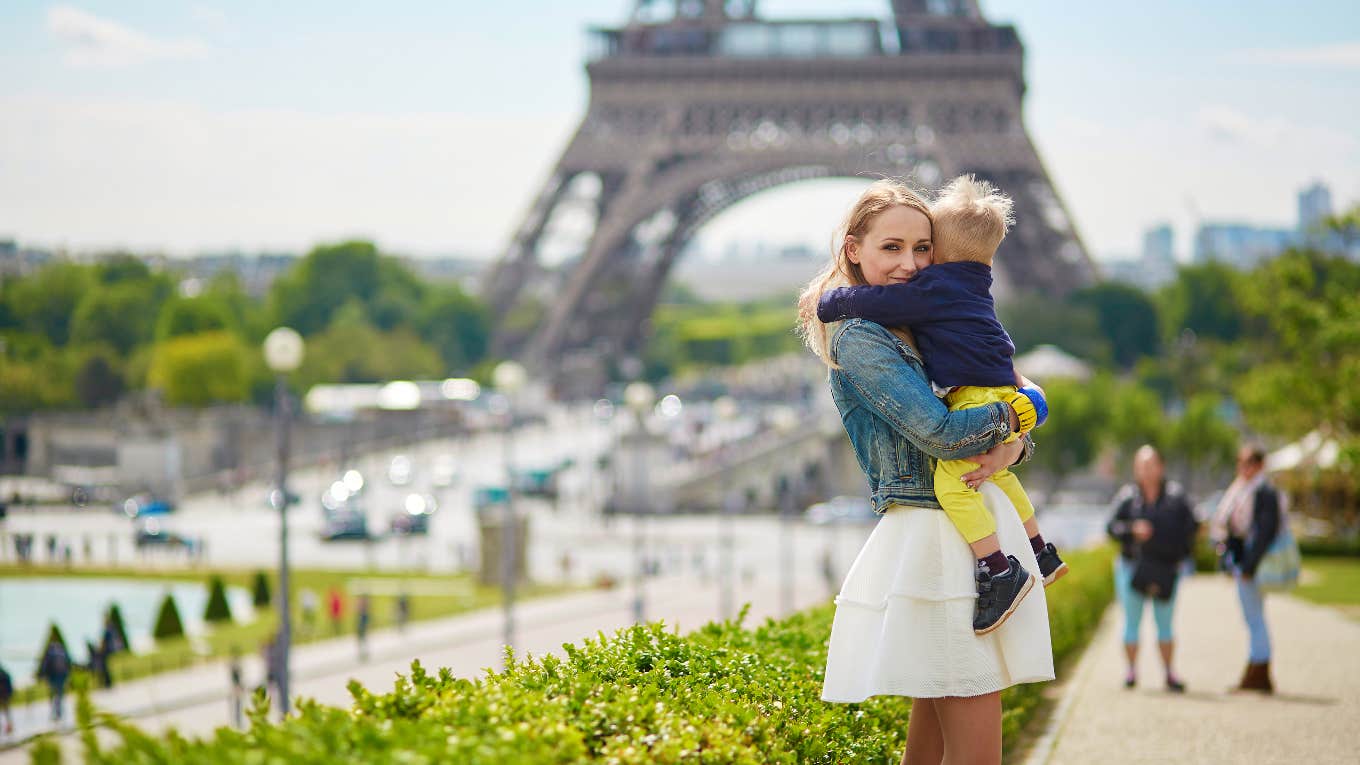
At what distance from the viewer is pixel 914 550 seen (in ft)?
13.7

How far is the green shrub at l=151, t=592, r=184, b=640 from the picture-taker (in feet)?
81.3

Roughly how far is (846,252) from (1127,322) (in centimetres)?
6702

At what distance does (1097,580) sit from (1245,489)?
6.32m

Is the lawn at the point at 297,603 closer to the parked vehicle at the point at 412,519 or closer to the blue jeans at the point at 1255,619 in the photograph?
the parked vehicle at the point at 412,519

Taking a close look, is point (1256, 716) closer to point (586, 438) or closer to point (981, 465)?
point (981, 465)

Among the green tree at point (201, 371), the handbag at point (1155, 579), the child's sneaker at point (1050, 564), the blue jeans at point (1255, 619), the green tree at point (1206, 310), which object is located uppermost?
the green tree at point (1206, 310)

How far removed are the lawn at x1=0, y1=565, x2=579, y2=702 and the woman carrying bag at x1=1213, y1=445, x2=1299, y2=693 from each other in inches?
484

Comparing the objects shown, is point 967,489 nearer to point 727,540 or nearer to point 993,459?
point 993,459

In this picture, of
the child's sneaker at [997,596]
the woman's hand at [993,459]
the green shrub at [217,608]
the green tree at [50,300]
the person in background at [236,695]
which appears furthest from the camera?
the green tree at [50,300]

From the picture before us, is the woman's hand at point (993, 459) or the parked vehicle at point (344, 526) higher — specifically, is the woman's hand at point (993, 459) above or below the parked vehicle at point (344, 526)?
above

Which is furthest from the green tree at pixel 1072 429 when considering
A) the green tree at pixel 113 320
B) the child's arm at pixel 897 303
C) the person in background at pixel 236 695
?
the child's arm at pixel 897 303

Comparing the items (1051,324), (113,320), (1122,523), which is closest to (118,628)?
(1122,523)

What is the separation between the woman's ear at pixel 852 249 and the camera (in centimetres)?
450

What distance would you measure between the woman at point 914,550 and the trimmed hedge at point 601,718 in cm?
36
